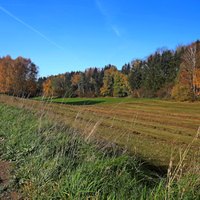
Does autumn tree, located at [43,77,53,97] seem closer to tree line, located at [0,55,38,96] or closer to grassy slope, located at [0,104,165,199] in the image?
grassy slope, located at [0,104,165,199]

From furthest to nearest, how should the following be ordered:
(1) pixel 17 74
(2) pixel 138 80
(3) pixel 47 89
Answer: (2) pixel 138 80
(1) pixel 17 74
(3) pixel 47 89

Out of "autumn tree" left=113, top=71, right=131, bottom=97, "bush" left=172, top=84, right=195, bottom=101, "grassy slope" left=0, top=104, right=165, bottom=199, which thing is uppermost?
"autumn tree" left=113, top=71, right=131, bottom=97

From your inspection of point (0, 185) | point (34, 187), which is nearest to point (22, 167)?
point (0, 185)

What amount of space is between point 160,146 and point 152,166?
1.78m

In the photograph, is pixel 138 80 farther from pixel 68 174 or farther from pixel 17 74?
pixel 68 174

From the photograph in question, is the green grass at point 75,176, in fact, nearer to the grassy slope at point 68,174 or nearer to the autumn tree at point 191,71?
the grassy slope at point 68,174

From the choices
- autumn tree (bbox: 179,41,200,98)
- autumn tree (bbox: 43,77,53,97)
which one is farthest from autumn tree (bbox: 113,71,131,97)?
autumn tree (bbox: 43,77,53,97)

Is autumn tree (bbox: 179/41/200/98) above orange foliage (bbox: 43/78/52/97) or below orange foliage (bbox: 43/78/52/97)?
above

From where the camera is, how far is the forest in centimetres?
1110

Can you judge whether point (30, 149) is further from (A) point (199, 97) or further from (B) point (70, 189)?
(A) point (199, 97)

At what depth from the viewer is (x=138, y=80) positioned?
4309cm

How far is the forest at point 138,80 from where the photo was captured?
36.4ft

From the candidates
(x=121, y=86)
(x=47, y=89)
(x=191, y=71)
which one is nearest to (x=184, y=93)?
(x=191, y=71)

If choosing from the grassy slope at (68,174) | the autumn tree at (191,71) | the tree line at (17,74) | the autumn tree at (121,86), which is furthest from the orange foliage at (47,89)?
the autumn tree at (121,86)
